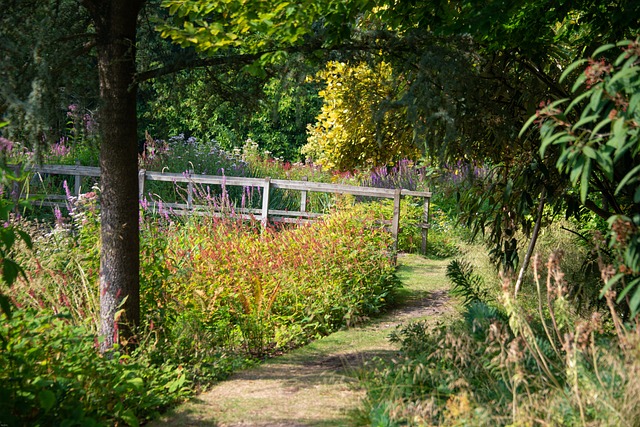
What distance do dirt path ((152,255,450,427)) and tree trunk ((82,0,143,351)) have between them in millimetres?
925

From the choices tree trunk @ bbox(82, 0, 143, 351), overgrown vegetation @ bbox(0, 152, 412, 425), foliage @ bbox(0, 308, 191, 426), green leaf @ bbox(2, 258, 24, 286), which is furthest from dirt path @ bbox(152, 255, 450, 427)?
green leaf @ bbox(2, 258, 24, 286)

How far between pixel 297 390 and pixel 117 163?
2196mm

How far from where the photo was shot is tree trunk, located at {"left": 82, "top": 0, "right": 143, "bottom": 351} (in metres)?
5.26

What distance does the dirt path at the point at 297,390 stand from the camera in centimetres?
459

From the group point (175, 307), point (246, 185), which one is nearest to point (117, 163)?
point (175, 307)

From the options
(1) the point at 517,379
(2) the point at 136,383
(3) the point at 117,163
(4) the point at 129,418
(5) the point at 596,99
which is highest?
(5) the point at 596,99

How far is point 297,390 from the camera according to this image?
525 centimetres

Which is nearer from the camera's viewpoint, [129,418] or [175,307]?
[129,418]

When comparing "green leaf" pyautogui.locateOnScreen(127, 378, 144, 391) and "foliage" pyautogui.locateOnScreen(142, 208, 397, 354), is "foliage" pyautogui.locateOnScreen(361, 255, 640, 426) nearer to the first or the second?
"green leaf" pyautogui.locateOnScreen(127, 378, 144, 391)

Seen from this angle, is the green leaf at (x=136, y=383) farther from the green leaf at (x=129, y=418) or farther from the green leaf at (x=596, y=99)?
the green leaf at (x=596, y=99)

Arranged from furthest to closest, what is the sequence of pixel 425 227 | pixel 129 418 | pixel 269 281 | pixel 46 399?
1. pixel 425 227
2. pixel 269 281
3. pixel 129 418
4. pixel 46 399

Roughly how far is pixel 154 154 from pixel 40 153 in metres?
9.94

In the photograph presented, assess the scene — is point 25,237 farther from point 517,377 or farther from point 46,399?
point 517,377

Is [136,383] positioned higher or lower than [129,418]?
higher
